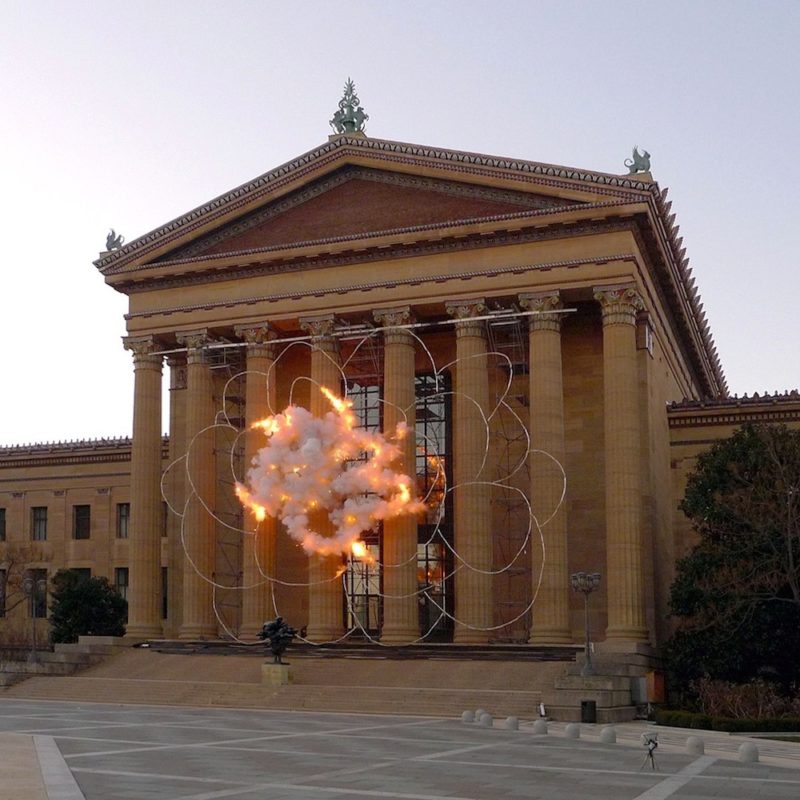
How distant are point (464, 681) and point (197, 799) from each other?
24.4m

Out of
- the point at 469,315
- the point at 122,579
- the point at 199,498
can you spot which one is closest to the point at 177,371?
the point at 199,498

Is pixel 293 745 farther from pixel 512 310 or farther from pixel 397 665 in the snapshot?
pixel 512 310

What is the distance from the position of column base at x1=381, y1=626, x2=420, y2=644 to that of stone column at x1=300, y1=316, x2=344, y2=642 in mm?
2736

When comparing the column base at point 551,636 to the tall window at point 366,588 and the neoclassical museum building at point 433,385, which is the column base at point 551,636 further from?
the tall window at point 366,588

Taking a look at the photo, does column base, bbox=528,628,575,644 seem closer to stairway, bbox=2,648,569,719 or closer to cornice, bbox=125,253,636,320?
stairway, bbox=2,648,569,719

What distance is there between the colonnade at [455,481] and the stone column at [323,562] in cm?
5

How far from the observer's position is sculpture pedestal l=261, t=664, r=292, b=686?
43.3 m

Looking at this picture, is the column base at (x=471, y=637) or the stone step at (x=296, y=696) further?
the column base at (x=471, y=637)

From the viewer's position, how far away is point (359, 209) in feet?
169

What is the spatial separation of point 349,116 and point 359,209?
15.0 feet

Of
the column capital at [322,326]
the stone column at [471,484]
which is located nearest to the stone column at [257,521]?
the column capital at [322,326]

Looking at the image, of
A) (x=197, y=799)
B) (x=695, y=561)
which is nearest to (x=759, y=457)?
(x=695, y=561)

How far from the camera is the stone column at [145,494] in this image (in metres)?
52.6

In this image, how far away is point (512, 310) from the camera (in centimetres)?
4812
